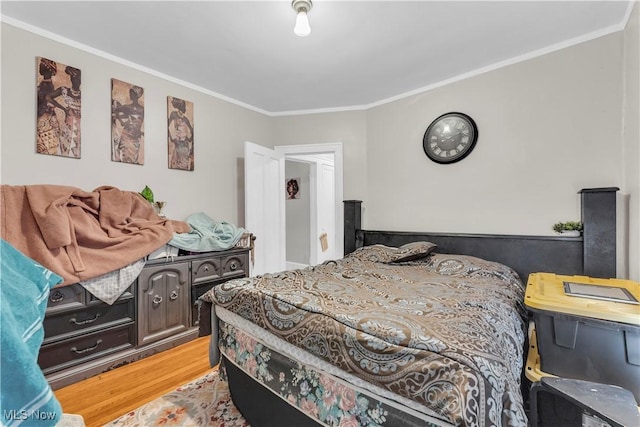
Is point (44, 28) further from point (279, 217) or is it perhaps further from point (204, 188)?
point (279, 217)

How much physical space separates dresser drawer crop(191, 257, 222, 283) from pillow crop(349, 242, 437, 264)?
1312mm

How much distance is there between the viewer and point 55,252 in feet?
5.98

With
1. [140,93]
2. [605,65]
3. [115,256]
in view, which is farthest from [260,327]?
[605,65]

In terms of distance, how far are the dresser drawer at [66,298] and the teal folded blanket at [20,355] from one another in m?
1.48

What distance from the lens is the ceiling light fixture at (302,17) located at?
5.82 ft

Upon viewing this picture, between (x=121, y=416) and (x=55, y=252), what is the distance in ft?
3.44

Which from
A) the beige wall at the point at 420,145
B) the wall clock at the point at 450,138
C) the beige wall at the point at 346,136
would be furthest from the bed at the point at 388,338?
the beige wall at the point at 346,136

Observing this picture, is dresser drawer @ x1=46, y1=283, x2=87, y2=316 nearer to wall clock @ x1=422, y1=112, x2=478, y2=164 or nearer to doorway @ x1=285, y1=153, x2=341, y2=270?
wall clock @ x1=422, y1=112, x2=478, y2=164

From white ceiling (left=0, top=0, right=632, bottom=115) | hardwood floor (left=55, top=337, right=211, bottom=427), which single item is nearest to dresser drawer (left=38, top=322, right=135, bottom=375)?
hardwood floor (left=55, top=337, right=211, bottom=427)

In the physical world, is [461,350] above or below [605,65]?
below

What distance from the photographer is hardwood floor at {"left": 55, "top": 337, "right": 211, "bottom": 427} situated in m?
1.71

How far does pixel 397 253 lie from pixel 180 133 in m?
2.47

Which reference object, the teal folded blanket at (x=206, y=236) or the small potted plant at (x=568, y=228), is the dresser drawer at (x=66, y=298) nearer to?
the teal folded blanket at (x=206, y=236)

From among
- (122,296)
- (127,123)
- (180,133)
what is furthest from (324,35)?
(122,296)
